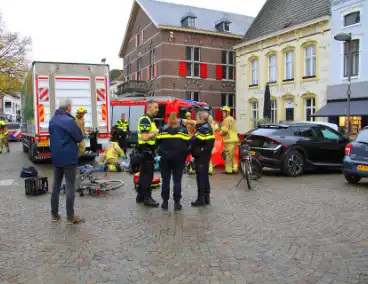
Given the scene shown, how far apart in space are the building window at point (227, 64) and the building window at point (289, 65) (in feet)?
37.7

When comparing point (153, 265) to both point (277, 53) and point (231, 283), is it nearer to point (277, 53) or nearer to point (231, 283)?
point (231, 283)

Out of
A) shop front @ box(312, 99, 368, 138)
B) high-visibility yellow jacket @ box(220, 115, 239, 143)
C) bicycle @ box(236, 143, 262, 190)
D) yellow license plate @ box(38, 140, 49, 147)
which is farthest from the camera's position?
shop front @ box(312, 99, 368, 138)

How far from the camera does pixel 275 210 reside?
6930mm

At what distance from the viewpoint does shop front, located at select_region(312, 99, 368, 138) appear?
Answer: 20.6 meters

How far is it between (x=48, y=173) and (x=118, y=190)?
383cm

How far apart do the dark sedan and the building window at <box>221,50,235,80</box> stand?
28341 millimetres

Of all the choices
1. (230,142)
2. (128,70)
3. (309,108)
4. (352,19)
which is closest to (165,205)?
(230,142)

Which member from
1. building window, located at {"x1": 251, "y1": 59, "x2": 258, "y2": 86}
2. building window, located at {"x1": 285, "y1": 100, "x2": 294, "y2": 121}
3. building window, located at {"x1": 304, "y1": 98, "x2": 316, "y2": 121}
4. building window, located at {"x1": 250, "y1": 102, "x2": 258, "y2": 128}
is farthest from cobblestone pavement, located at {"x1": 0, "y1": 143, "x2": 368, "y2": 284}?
building window, located at {"x1": 251, "y1": 59, "x2": 258, "y2": 86}

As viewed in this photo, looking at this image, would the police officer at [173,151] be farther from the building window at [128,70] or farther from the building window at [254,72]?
the building window at [128,70]

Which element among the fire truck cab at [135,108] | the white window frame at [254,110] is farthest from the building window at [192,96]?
the fire truck cab at [135,108]

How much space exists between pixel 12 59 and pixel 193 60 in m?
15.7

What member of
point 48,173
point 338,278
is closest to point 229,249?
point 338,278

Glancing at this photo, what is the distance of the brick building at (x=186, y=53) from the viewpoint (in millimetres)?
35219

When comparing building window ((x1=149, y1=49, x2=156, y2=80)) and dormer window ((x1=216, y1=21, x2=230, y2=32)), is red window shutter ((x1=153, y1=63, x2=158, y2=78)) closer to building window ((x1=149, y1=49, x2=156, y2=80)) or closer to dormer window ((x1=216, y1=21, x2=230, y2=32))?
building window ((x1=149, y1=49, x2=156, y2=80))
